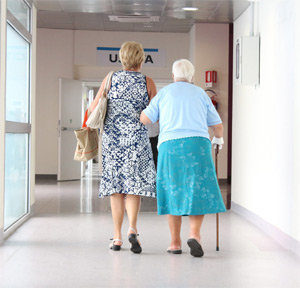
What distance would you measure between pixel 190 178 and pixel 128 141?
1.91ft

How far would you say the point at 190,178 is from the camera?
13.9 feet

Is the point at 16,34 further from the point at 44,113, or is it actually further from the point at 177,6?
the point at 44,113

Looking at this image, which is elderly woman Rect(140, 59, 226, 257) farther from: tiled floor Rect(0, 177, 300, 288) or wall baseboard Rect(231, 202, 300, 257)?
wall baseboard Rect(231, 202, 300, 257)

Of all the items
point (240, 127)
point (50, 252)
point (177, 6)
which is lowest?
point (50, 252)

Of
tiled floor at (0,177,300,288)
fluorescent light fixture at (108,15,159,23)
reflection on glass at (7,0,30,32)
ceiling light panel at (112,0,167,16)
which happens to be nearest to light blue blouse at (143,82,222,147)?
tiled floor at (0,177,300,288)

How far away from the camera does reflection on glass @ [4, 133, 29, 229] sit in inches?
206

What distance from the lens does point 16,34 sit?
562 centimetres

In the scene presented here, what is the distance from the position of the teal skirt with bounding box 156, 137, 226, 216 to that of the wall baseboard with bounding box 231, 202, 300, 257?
27.2 inches

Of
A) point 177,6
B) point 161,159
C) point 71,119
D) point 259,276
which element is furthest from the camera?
point 71,119

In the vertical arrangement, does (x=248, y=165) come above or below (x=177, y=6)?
below

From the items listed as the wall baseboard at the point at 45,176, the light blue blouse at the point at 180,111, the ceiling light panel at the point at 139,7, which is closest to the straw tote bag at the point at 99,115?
the light blue blouse at the point at 180,111

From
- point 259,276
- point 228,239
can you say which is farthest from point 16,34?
point 259,276

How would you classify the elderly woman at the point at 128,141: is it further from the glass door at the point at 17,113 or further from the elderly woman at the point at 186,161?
the glass door at the point at 17,113

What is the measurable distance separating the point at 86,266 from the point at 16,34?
2646mm
